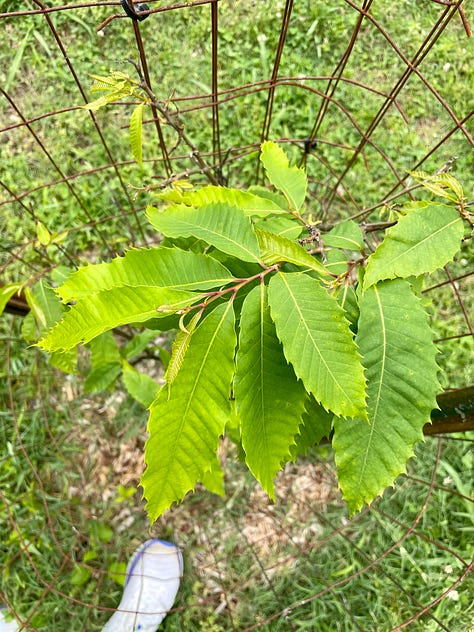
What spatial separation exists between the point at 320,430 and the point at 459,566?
1.61 meters

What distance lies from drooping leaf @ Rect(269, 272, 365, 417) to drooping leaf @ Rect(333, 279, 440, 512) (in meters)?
0.11

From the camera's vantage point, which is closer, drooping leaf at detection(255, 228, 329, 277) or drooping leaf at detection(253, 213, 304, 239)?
drooping leaf at detection(255, 228, 329, 277)

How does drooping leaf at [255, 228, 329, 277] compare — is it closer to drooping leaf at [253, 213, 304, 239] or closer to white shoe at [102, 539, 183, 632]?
drooping leaf at [253, 213, 304, 239]

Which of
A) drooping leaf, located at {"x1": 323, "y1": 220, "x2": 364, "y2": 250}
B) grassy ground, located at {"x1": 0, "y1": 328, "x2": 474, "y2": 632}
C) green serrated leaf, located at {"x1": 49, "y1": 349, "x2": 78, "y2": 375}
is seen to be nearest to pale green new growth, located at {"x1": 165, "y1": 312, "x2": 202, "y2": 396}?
drooping leaf, located at {"x1": 323, "y1": 220, "x2": 364, "y2": 250}

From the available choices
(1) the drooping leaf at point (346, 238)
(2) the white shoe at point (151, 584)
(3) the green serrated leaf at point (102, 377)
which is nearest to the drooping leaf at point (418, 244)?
(1) the drooping leaf at point (346, 238)

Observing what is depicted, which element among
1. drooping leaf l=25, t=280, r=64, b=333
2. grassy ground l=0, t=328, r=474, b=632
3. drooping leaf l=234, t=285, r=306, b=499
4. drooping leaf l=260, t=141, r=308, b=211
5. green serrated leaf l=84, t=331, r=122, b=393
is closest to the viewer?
drooping leaf l=234, t=285, r=306, b=499

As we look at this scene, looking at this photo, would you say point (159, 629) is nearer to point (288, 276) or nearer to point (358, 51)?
point (288, 276)

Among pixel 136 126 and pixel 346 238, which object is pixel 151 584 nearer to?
pixel 346 238

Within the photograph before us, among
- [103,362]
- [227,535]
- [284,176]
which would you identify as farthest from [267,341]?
[227,535]

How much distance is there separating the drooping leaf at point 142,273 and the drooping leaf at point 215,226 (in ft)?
0.26

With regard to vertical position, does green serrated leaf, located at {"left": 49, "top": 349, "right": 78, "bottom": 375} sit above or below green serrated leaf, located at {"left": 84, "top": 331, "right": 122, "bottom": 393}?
above

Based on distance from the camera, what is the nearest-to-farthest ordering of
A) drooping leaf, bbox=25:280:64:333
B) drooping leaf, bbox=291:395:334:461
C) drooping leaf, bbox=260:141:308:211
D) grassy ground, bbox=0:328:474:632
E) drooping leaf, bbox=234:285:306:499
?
drooping leaf, bbox=234:285:306:499 < drooping leaf, bbox=291:395:334:461 < drooping leaf, bbox=260:141:308:211 < drooping leaf, bbox=25:280:64:333 < grassy ground, bbox=0:328:474:632

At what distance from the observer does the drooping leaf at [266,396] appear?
0.87 metres

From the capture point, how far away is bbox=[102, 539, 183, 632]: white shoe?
2.15m
